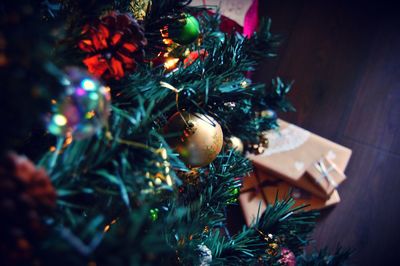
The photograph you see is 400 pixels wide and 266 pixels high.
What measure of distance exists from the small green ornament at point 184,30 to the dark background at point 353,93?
2.19 feet

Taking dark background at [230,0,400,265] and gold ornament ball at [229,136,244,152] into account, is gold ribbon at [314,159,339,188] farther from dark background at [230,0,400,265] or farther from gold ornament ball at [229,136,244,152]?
gold ornament ball at [229,136,244,152]

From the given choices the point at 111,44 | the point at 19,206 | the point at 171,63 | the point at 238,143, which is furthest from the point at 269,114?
the point at 19,206

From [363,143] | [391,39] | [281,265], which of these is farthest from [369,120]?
[281,265]

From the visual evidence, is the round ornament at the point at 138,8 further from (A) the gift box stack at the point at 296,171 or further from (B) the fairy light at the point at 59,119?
(A) the gift box stack at the point at 296,171

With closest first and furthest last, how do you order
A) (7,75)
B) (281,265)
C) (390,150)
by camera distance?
(7,75)
(281,265)
(390,150)

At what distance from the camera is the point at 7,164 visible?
0.19 m

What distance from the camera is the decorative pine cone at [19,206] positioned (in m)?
0.19

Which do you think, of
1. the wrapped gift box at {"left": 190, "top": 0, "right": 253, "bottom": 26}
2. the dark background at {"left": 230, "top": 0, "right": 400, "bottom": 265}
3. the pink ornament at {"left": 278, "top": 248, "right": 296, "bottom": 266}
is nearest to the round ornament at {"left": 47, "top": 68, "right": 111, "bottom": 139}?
the pink ornament at {"left": 278, "top": 248, "right": 296, "bottom": 266}

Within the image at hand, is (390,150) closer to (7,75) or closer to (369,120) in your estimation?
(369,120)

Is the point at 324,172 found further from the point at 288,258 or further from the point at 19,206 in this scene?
the point at 19,206

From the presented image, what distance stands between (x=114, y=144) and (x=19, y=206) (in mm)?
73

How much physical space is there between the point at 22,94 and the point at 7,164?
0.13 feet

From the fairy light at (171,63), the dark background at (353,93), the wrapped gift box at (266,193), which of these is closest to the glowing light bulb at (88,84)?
the fairy light at (171,63)

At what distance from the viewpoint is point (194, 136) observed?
14.3 inches
